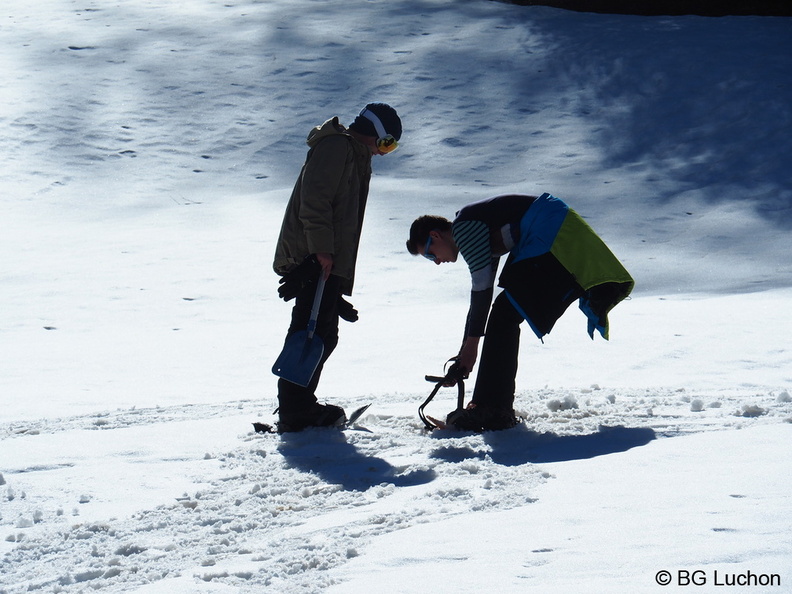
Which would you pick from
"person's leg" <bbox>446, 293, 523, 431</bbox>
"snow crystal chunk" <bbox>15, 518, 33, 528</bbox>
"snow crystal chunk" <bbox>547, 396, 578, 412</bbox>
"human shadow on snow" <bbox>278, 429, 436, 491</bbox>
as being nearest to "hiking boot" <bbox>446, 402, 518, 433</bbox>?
"person's leg" <bbox>446, 293, 523, 431</bbox>

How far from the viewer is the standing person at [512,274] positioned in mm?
4004

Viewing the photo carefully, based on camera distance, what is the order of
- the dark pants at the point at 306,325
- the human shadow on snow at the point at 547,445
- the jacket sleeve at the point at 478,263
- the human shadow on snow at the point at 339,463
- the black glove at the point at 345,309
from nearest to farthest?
1. the human shadow on snow at the point at 339,463
2. the human shadow on snow at the point at 547,445
3. the jacket sleeve at the point at 478,263
4. the dark pants at the point at 306,325
5. the black glove at the point at 345,309

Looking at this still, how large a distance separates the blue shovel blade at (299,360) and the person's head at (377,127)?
885 millimetres

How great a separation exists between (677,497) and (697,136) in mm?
9552

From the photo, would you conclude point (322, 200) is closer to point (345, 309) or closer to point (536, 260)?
point (345, 309)

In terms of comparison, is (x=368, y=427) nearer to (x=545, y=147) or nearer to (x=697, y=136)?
(x=545, y=147)

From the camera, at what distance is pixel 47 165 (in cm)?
1119

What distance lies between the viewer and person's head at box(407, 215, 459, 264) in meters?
4.12

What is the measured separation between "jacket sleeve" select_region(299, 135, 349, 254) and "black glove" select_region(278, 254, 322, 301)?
0.20ft

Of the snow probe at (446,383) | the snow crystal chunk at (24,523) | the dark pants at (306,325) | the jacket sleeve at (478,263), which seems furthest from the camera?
the dark pants at (306,325)

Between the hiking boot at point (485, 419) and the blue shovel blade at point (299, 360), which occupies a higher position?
the blue shovel blade at point (299, 360)

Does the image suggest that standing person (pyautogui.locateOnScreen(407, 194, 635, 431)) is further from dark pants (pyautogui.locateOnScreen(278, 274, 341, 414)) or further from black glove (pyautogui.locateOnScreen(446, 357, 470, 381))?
dark pants (pyautogui.locateOnScreen(278, 274, 341, 414))

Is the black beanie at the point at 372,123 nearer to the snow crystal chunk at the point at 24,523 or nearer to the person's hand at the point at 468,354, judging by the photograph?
the person's hand at the point at 468,354

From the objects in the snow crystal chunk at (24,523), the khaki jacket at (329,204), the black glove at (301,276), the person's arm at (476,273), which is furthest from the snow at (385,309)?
the khaki jacket at (329,204)
